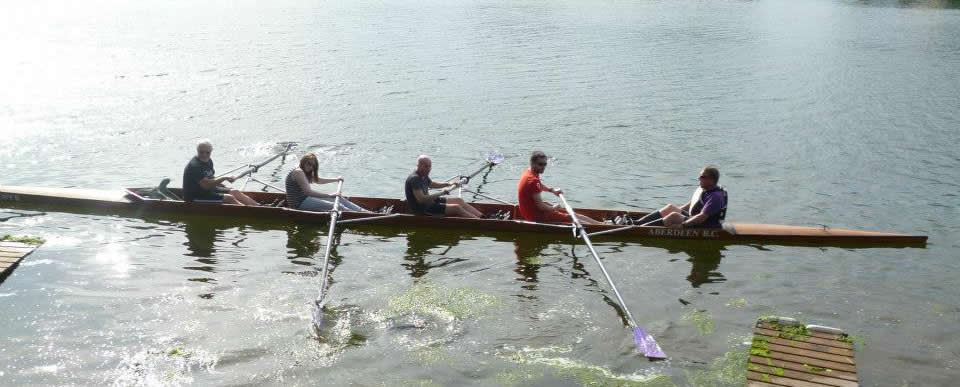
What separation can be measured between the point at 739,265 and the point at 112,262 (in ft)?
35.2

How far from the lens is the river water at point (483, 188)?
35.6ft

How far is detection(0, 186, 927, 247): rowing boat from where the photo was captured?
14.9m

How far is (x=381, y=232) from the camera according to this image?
15.9 m

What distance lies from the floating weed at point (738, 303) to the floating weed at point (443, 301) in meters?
3.55

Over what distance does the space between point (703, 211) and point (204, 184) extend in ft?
31.3

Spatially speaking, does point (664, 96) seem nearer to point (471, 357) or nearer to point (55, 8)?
point (471, 357)

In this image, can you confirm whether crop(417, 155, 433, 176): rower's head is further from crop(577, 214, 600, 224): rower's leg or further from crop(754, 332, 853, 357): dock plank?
crop(754, 332, 853, 357): dock plank

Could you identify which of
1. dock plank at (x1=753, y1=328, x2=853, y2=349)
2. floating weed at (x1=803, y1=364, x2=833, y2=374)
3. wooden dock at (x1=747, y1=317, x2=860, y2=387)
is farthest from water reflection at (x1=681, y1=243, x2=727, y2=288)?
floating weed at (x1=803, y1=364, x2=833, y2=374)

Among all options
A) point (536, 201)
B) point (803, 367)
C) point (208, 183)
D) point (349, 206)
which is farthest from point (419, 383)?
point (208, 183)

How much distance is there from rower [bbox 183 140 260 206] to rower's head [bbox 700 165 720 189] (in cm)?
863

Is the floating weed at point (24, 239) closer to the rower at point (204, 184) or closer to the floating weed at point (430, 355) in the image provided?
the rower at point (204, 184)

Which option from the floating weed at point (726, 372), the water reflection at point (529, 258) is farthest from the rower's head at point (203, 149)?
the floating weed at point (726, 372)

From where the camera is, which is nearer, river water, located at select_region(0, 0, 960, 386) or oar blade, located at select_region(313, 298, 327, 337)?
river water, located at select_region(0, 0, 960, 386)

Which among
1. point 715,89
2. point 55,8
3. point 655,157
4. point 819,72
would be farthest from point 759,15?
point 55,8
